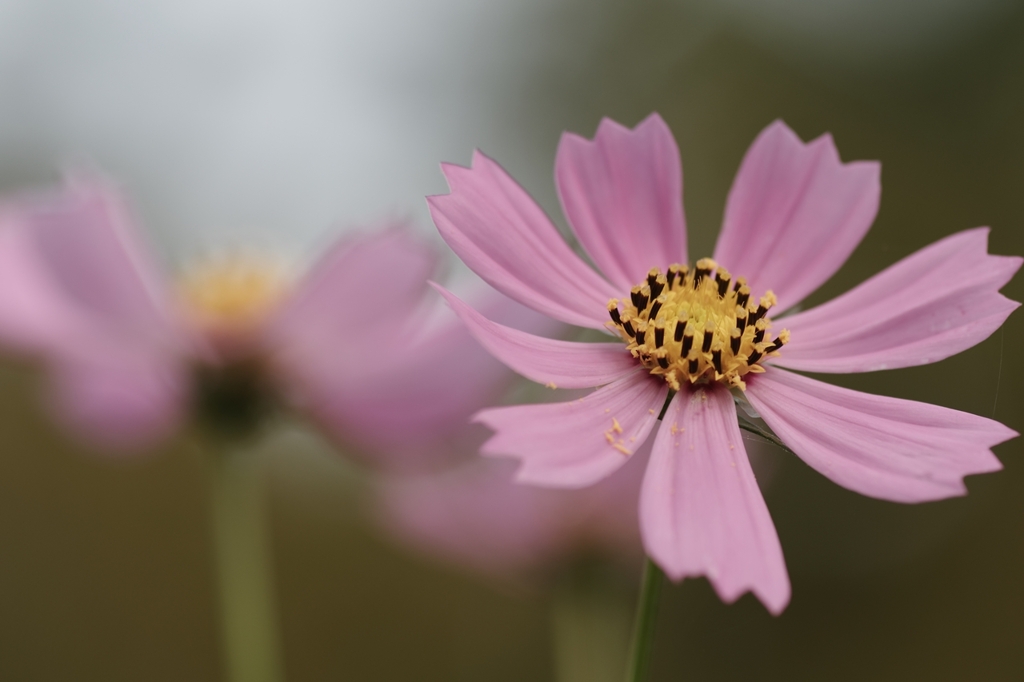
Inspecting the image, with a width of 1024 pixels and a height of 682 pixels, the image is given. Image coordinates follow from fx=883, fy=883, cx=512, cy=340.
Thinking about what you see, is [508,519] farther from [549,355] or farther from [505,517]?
[549,355]

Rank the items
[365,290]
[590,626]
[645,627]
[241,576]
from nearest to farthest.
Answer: [645,627]
[241,576]
[365,290]
[590,626]

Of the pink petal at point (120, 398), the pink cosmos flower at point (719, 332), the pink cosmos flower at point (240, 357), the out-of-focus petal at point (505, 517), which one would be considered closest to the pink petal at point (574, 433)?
the pink cosmos flower at point (719, 332)

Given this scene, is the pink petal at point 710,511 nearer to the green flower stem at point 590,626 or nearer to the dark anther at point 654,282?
the dark anther at point 654,282

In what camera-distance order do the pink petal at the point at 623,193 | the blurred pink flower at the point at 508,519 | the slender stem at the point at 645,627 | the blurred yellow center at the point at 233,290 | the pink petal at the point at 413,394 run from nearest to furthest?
the slender stem at the point at 645,627 < the pink petal at the point at 623,193 < the pink petal at the point at 413,394 < the blurred pink flower at the point at 508,519 < the blurred yellow center at the point at 233,290

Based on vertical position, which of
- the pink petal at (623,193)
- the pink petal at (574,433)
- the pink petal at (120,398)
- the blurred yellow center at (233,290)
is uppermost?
the blurred yellow center at (233,290)

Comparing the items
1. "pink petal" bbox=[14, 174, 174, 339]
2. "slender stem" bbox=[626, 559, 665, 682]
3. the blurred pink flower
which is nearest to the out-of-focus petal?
the blurred pink flower

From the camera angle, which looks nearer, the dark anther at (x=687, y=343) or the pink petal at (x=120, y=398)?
the dark anther at (x=687, y=343)

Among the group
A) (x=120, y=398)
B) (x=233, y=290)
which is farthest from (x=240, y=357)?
(x=233, y=290)
